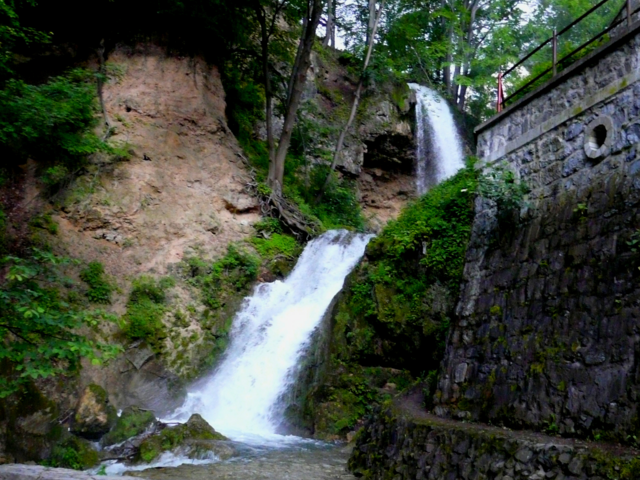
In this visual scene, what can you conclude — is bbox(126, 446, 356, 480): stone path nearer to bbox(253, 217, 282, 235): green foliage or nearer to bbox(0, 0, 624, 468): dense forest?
bbox(0, 0, 624, 468): dense forest

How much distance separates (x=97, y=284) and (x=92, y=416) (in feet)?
12.0

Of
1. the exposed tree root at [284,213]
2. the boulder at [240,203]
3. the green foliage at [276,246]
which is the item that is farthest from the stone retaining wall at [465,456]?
the boulder at [240,203]

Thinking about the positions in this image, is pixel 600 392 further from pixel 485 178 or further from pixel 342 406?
pixel 342 406

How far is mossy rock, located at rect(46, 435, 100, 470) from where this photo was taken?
721 cm

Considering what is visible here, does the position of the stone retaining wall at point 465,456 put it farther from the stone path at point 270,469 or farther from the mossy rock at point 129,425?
Answer: the mossy rock at point 129,425

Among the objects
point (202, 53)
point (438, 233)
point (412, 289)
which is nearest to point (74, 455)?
point (412, 289)

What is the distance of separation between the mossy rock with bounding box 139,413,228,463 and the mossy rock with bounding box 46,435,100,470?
0.66 m

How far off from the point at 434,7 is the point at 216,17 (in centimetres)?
1390

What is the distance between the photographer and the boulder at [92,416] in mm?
8172

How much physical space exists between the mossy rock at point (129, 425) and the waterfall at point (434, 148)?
15908 mm

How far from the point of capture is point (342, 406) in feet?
30.2

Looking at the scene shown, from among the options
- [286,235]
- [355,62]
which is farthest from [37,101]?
[355,62]

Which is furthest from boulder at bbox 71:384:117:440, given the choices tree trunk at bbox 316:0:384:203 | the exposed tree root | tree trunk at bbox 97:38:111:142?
tree trunk at bbox 316:0:384:203

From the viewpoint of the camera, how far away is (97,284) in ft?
37.0
